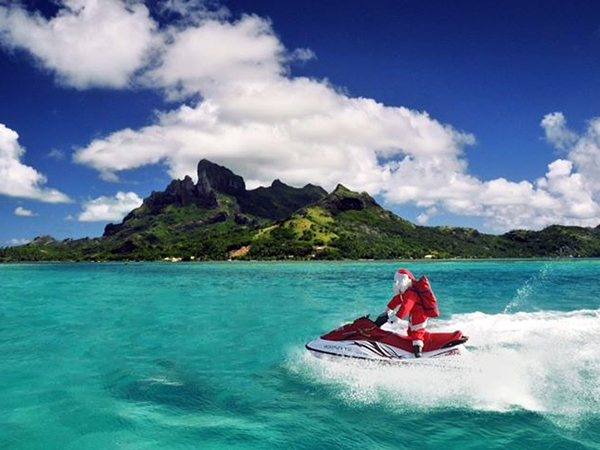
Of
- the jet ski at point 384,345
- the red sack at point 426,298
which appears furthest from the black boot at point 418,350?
the red sack at point 426,298

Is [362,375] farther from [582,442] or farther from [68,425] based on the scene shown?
[68,425]

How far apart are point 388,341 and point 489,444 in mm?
4796

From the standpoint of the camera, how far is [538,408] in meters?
11.0

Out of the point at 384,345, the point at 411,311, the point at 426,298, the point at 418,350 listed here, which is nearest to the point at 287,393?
the point at 384,345

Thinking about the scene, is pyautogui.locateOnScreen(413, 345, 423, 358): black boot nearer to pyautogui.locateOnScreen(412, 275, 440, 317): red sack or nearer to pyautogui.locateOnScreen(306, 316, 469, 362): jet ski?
pyautogui.locateOnScreen(306, 316, 469, 362): jet ski

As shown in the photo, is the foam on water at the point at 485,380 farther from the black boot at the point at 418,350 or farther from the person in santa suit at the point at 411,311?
the person in santa suit at the point at 411,311

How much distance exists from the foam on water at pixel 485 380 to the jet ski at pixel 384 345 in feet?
0.90

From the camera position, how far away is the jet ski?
13469 mm

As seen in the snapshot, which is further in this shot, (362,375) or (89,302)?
(89,302)

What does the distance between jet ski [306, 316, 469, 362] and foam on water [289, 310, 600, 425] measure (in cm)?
28

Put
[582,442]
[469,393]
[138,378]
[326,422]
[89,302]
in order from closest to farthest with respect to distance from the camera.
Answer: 1. [582,442]
2. [326,422]
3. [469,393]
4. [138,378]
5. [89,302]

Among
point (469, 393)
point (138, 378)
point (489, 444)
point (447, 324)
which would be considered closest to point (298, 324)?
point (447, 324)

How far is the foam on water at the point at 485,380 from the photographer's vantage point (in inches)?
447

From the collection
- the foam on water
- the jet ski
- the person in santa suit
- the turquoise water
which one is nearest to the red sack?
the person in santa suit
